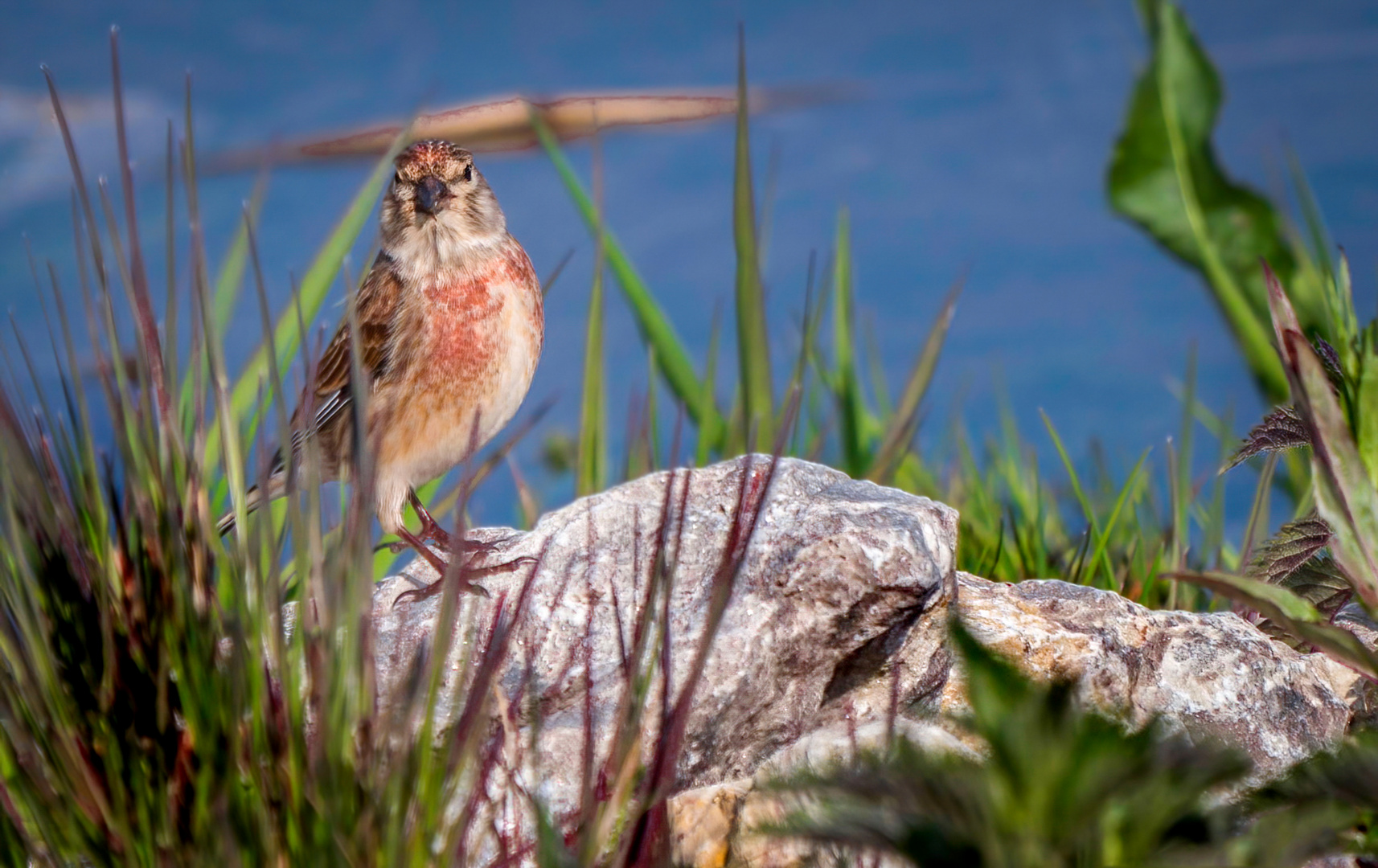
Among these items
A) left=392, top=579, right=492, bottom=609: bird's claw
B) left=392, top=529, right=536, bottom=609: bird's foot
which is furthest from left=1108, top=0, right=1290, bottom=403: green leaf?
left=392, top=579, right=492, bottom=609: bird's claw

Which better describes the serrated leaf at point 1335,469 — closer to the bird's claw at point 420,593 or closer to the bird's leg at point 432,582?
the bird's leg at point 432,582

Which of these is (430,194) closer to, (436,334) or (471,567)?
(436,334)

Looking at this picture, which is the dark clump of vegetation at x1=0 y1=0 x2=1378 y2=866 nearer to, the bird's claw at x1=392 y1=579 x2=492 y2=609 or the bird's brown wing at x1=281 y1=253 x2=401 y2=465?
the bird's claw at x1=392 y1=579 x2=492 y2=609

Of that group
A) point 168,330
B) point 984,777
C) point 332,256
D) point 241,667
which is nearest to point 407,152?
point 332,256

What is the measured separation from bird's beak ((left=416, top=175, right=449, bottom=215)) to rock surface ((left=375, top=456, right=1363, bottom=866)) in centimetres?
112

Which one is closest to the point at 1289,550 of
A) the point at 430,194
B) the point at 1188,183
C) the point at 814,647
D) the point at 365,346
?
the point at 814,647

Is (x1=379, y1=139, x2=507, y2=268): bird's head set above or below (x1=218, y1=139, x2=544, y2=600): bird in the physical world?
above

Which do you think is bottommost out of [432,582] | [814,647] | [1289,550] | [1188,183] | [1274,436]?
[432,582]

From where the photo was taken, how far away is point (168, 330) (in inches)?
58.5

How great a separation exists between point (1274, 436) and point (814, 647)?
2.57ft

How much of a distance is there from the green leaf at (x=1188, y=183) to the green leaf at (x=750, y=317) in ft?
7.53

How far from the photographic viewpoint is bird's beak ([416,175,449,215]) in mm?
2896

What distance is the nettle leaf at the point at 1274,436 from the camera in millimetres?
1820

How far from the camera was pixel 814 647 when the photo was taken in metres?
1.87
